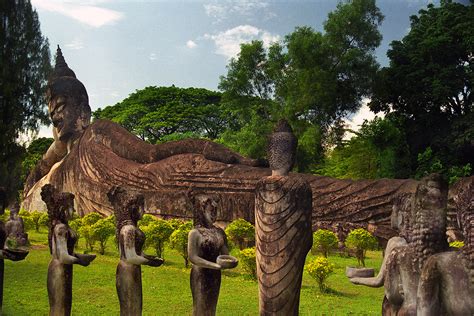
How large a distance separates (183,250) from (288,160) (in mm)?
6998

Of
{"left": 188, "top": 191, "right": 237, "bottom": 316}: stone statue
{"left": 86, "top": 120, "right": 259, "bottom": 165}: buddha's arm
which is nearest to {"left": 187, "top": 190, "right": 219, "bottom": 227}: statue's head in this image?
{"left": 188, "top": 191, "right": 237, "bottom": 316}: stone statue

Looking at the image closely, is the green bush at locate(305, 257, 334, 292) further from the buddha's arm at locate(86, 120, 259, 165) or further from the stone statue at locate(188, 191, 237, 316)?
the buddha's arm at locate(86, 120, 259, 165)

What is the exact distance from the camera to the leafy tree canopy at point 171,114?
39125 mm

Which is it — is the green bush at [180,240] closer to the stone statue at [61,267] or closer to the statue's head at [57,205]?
the statue's head at [57,205]

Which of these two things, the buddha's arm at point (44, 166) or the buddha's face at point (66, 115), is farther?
the buddha's arm at point (44, 166)

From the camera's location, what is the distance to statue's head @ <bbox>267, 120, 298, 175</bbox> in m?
5.94

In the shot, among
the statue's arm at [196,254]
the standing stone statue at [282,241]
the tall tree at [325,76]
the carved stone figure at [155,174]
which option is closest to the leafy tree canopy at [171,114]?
the tall tree at [325,76]

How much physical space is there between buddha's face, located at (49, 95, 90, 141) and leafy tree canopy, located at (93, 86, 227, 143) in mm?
18714

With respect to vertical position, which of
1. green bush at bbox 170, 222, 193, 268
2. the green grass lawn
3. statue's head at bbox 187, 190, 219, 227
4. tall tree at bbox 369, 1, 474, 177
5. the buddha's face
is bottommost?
the green grass lawn

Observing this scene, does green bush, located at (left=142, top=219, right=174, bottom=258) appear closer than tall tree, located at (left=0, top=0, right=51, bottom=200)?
No

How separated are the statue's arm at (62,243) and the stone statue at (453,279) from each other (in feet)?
14.3

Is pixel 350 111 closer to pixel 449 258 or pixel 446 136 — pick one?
pixel 446 136

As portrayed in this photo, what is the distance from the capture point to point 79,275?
37.8 feet

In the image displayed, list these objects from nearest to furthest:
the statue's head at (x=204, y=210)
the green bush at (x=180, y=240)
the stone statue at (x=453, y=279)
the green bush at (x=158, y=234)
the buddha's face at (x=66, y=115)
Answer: the stone statue at (x=453, y=279), the statue's head at (x=204, y=210), the green bush at (x=180, y=240), the green bush at (x=158, y=234), the buddha's face at (x=66, y=115)
